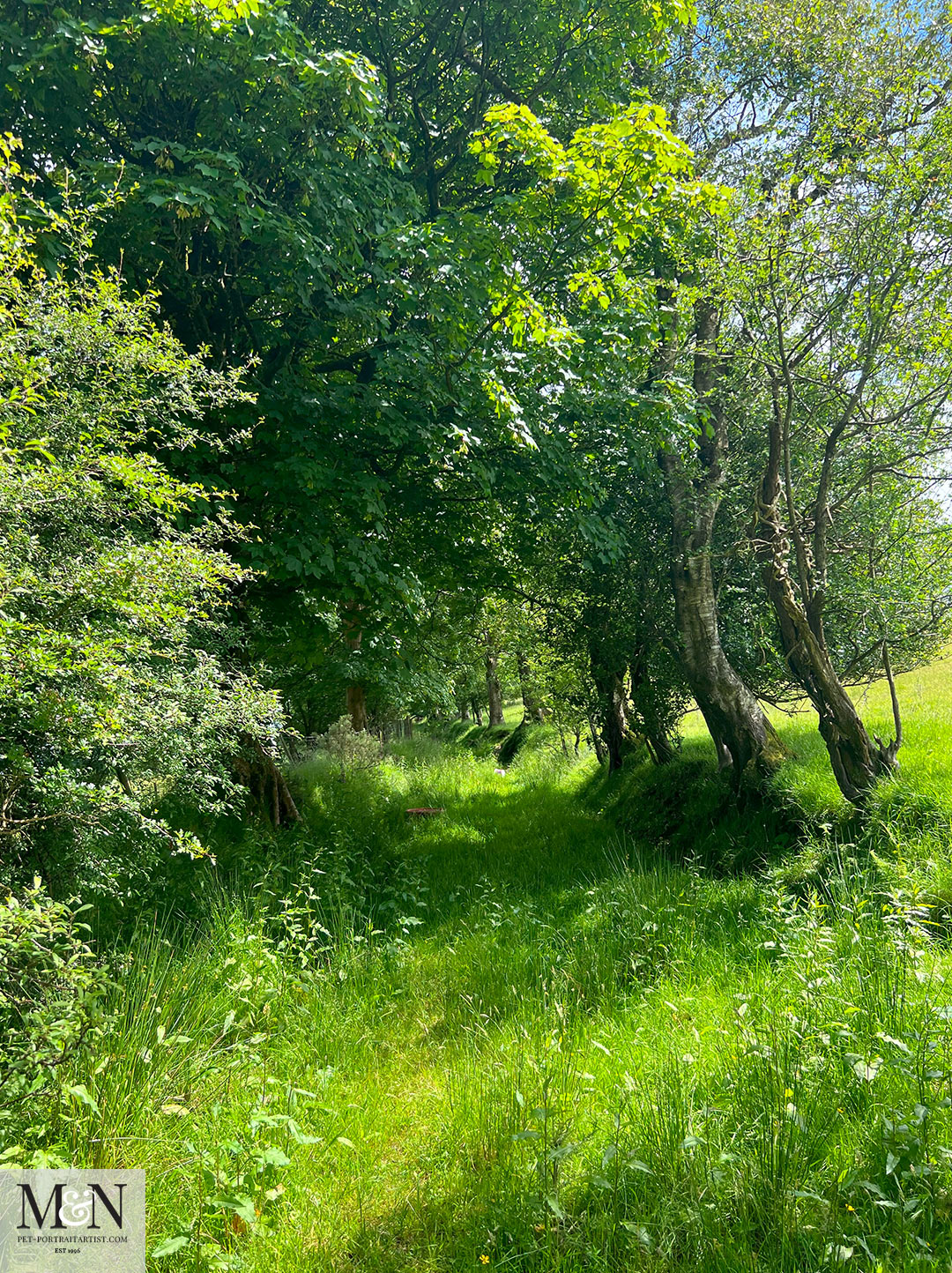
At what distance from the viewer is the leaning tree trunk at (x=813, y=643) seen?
20.6 feet

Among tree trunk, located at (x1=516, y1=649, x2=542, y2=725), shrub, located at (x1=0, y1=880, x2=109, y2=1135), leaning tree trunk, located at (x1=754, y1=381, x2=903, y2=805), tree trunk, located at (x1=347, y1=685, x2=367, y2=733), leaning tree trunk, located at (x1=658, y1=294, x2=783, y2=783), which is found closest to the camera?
shrub, located at (x1=0, y1=880, x2=109, y2=1135)

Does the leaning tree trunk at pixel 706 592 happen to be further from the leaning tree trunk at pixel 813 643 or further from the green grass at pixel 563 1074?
the green grass at pixel 563 1074

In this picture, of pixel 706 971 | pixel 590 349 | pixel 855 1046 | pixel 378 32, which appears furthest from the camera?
pixel 590 349

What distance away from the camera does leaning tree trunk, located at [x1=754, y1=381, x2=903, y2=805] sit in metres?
6.29

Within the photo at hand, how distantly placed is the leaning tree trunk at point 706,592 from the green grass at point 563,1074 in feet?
6.31

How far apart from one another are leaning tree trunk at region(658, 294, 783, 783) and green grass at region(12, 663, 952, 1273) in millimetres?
1923

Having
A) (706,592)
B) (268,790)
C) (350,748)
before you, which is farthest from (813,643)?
(350,748)

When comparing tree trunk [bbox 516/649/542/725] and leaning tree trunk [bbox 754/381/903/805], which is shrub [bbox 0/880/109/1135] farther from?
tree trunk [bbox 516/649/542/725]

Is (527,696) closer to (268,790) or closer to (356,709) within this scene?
(356,709)

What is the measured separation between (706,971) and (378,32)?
30.1 feet

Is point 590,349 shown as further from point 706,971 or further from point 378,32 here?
point 706,971

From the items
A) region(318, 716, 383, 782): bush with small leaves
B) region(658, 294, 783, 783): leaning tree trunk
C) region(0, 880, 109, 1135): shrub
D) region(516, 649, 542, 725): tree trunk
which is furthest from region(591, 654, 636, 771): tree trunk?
region(0, 880, 109, 1135): shrub

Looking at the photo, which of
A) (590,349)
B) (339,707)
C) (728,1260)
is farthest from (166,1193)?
(339,707)

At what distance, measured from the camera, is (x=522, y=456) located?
8.05m
